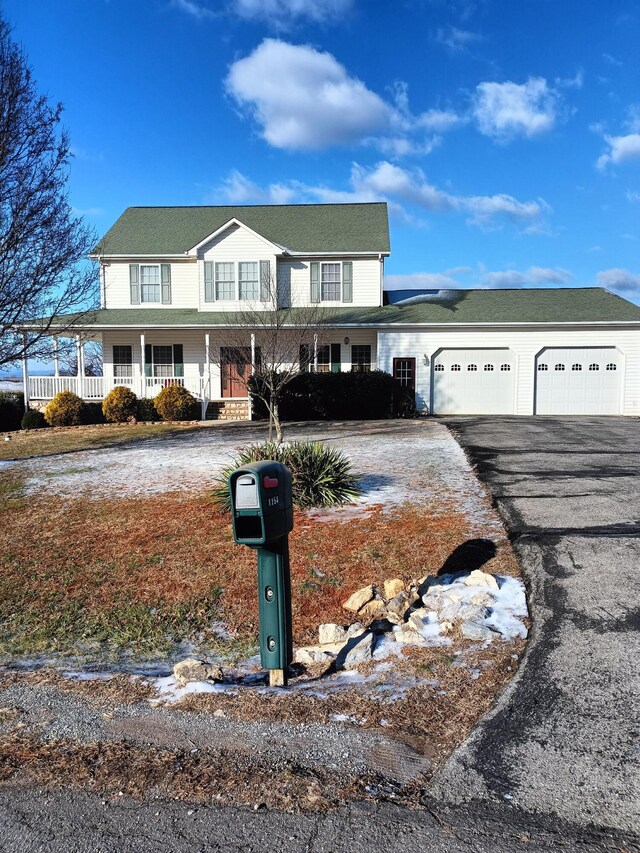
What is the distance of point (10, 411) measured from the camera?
21.4m

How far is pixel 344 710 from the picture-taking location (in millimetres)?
3662

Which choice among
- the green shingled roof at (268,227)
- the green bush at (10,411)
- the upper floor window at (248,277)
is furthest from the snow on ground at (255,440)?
the green shingled roof at (268,227)

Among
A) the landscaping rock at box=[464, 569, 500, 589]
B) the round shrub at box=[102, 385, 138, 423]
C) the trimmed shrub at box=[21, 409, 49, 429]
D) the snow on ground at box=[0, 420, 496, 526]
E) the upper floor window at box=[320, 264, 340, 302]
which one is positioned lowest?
the landscaping rock at box=[464, 569, 500, 589]

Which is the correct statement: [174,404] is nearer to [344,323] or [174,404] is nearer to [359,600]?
[344,323]

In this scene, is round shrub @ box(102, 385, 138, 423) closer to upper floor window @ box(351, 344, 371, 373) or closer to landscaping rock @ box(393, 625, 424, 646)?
upper floor window @ box(351, 344, 371, 373)

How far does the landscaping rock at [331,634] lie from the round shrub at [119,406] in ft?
55.7

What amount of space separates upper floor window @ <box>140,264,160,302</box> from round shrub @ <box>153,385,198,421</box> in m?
5.32

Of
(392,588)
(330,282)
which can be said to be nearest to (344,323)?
(330,282)

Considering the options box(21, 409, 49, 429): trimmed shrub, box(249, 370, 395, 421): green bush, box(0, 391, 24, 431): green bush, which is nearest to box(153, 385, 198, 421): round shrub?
box(249, 370, 395, 421): green bush

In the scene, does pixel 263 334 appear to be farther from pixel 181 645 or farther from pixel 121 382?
pixel 181 645

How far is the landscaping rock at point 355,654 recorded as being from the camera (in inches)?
171

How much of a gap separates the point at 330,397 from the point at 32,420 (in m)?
9.38

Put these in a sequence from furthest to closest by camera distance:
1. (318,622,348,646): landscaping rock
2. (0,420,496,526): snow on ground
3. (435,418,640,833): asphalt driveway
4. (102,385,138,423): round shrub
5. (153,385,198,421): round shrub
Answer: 1. (153,385,198,421): round shrub
2. (102,385,138,423): round shrub
3. (0,420,496,526): snow on ground
4. (318,622,348,646): landscaping rock
5. (435,418,640,833): asphalt driveway

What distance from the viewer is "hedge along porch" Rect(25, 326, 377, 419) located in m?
22.0
